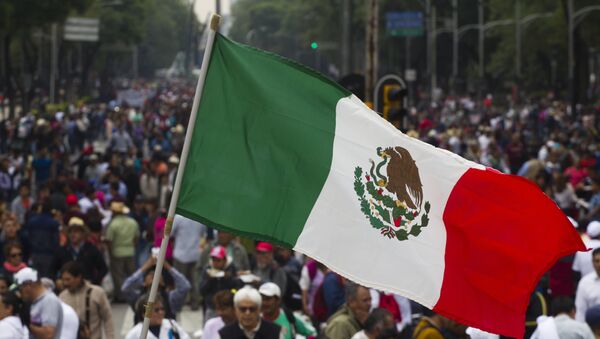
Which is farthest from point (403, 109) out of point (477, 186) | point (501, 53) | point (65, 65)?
point (65, 65)

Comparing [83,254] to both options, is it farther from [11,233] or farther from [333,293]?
[333,293]

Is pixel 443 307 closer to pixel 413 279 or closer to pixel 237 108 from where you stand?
pixel 413 279

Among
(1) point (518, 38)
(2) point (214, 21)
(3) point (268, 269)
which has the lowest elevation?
(1) point (518, 38)

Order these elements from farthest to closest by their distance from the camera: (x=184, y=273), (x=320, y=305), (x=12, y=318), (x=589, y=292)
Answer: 1. (x=184, y=273)
2. (x=320, y=305)
3. (x=589, y=292)
4. (x=12, y=318)

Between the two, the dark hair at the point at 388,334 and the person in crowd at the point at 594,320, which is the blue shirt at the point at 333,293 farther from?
the person in crowd at the point at 594,320

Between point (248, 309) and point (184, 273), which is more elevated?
point (248, 309)

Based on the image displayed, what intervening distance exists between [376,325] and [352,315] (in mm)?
1030

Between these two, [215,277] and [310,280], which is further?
[310,280]

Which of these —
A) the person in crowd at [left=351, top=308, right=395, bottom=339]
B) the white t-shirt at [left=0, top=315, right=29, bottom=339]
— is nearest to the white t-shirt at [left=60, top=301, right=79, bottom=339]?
the white t-shirt at [left=0, top=315, right=29, bottom=339]

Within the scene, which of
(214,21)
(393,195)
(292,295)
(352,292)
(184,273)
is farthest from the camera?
(184,273)

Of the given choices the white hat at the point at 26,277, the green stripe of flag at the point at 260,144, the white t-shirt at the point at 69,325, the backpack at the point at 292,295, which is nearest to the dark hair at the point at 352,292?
the white t-shirt at the point at 69,325

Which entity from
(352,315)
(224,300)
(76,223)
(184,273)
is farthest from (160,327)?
(184,273)

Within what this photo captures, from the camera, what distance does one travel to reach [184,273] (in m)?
18.0

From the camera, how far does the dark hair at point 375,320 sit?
9539 mm
